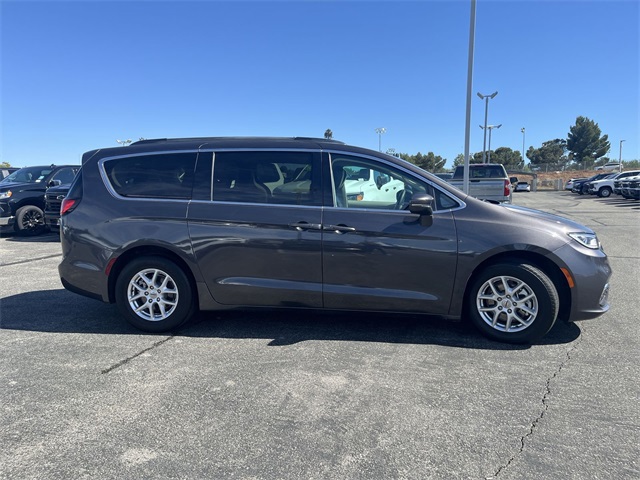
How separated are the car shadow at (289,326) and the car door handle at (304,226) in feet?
2.67

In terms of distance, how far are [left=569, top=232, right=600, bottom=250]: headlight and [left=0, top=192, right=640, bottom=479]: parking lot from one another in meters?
0.89

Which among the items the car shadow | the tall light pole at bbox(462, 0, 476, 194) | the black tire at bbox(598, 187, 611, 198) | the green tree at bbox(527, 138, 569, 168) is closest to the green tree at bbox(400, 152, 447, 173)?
the green tree at bbox(527, 138, 569, 168)

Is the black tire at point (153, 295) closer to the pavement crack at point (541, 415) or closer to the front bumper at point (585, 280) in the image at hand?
the pavement crack at point (541, 415)

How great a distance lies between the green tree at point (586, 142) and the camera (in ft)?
250

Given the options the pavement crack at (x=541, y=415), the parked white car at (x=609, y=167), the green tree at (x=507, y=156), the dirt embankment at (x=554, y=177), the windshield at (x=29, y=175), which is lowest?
the pavement crack at (x=541, y=415)

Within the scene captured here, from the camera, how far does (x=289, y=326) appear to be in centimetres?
451

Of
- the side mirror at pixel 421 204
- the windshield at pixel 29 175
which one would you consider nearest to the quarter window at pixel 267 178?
the side mirror at pixel 421 204

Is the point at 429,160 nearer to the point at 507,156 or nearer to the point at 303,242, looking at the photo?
the point at 507,156

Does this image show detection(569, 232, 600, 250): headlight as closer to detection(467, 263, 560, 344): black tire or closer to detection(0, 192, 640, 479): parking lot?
detection(467, 263, 560, 344): black tire

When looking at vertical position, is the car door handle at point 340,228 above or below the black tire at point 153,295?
above

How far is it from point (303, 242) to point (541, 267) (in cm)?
217

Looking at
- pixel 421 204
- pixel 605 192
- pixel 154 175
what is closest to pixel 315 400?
pixel 421 204

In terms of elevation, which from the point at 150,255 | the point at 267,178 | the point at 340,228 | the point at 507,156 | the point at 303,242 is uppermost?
the point at 507,156

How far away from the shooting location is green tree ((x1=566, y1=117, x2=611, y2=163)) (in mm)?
76125
